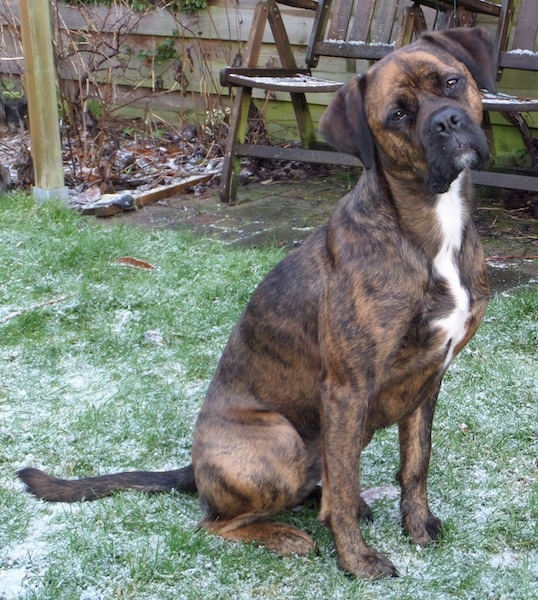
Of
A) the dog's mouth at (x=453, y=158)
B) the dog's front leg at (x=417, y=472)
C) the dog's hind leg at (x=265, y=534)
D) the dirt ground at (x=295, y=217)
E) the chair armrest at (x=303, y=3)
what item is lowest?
the dirt ground at (x=295, y=217)

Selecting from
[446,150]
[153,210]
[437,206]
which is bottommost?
[153,210]

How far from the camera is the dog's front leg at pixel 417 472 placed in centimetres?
290

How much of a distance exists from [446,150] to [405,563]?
1.34m

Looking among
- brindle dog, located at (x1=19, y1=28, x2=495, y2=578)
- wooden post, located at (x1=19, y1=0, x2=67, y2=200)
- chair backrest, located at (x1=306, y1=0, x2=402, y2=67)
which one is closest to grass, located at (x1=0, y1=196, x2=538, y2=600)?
brindle dog, located at (x1=19, y1=28, x2=495, y2=578)

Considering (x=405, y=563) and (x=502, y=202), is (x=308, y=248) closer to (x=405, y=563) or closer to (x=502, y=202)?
(x=405, y=563)

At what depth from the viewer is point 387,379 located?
2598 mm

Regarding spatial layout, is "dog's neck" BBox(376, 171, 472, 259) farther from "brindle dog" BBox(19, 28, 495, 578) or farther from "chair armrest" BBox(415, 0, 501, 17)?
"chair armrest" BBox(415, 0, 501, 17)

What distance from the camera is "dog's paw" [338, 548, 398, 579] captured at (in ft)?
8.75

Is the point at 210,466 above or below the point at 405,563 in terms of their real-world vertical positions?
above

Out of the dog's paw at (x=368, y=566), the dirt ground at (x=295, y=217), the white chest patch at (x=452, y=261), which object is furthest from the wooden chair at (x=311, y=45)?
the dog's paw at (x=368, y=566)

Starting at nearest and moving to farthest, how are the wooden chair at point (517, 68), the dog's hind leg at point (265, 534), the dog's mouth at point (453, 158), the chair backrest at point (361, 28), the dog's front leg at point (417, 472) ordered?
the dog's mouth at point (453, 158) → the dog's hind leg at point (265, 534) → the dog's front leg at point (417, 472) → the wooden chair at point (517, 68) → the chair backrest at point (361, 28)

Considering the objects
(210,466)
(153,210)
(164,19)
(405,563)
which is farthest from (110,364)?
(164,19)

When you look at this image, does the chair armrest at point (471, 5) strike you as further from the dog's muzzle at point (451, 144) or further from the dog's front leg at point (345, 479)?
the dog's front leg at point (345, 479)

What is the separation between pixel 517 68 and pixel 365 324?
3.95 meters
